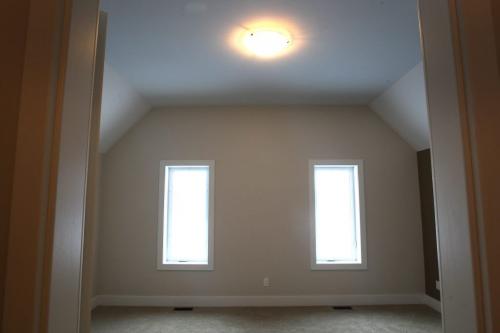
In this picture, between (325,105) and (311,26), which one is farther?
(325,105)

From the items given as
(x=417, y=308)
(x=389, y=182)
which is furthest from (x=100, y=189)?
(x=417, y=308)

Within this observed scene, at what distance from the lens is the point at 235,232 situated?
475 cm

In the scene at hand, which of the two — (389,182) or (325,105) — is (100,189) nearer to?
(325,105)

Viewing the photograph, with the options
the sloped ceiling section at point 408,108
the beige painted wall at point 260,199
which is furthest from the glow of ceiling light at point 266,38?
the beige painted wall at point 260,199

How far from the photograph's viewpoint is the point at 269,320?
4023 mm

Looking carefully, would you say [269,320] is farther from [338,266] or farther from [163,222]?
[163,222]

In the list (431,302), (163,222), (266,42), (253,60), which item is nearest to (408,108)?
(253,60)

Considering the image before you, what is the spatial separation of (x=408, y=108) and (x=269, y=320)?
3251mm

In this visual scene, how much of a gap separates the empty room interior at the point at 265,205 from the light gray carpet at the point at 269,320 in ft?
0.12

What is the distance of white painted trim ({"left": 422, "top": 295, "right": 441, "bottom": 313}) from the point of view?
4.25 metres

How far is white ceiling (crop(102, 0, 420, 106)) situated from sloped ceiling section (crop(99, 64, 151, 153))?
0.35 ft

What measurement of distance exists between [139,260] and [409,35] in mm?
4370

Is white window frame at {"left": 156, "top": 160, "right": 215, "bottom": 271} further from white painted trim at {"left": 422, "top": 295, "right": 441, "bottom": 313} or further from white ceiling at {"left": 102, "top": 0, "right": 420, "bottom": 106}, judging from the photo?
white painted trim at {"left": 422, "top": 295, "right": 441, "bottom": 313}

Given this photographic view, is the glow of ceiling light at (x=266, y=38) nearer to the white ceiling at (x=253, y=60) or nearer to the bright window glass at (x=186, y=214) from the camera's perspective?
the white ceiling at (x=253, y=60)
